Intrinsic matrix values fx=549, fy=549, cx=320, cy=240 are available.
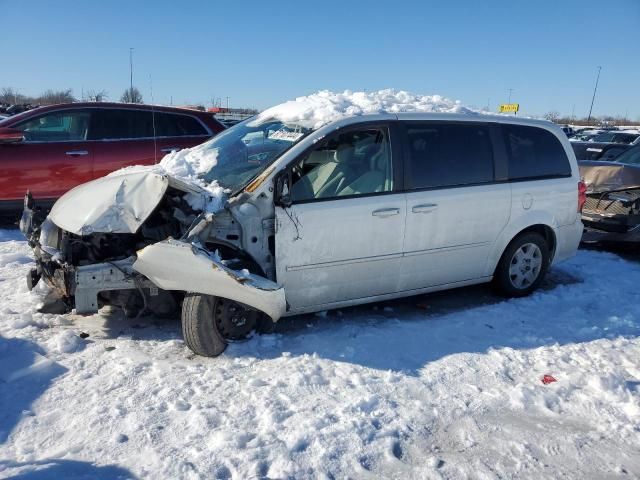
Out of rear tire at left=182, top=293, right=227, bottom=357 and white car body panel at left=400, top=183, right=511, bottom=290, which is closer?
rear tire at left=182, top=293, right=227, bottom=357

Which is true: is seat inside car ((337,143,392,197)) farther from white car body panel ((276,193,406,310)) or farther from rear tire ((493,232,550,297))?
rear tire ((493,232,550,297))

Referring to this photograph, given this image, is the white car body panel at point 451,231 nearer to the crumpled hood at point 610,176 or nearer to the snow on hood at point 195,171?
the snow on hood at point 195,171

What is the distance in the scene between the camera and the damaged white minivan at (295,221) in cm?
381

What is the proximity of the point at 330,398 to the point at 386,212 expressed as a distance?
1603 mm

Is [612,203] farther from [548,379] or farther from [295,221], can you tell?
[295,221]

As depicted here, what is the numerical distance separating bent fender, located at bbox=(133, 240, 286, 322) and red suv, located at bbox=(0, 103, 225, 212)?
422cm

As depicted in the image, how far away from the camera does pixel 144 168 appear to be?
477 centimetres

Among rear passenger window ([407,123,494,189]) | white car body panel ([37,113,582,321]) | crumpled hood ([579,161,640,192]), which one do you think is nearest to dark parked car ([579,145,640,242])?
crumpled hood ([579,161,640,192])

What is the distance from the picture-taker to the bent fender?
3.57 m

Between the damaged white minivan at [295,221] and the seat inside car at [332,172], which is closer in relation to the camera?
the damaged white minivan at [295,221]

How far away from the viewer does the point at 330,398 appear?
11.2ft

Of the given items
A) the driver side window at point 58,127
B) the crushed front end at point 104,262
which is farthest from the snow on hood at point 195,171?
the driver side window at point 58,127

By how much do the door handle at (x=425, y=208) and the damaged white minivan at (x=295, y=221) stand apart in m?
0.01

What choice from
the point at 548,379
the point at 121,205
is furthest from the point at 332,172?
the point at 548,379
